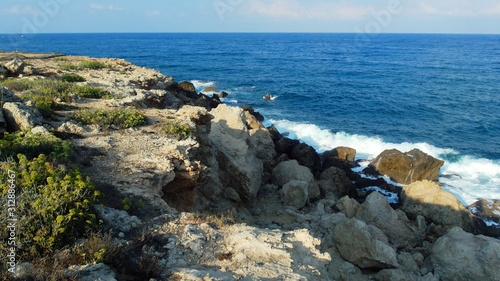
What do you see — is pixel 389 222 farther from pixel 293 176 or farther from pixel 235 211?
pixel 235 211

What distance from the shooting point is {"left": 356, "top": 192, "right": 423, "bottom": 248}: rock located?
11.9 metres

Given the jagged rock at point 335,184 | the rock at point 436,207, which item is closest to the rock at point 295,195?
the jagged rock at point 335,184

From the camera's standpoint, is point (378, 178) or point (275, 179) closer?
point (275, 179)

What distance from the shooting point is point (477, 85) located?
46312mm

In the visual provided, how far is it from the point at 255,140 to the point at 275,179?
4037mm

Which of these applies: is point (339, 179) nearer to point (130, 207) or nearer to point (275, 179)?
point (275, 179)

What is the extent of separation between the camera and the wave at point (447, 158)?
20312 millimetres

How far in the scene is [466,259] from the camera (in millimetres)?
9773

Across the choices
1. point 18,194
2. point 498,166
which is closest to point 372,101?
point 498,166

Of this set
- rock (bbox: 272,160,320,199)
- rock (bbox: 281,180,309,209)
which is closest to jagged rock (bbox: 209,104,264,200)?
rock (bbox: 281,180,309,209)

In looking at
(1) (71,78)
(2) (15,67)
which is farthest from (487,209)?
(2) (15,67)

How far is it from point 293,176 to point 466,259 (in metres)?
7.67

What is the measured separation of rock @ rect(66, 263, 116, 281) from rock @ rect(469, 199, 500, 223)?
63.4 ft

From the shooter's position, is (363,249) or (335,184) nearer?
(363,249)
